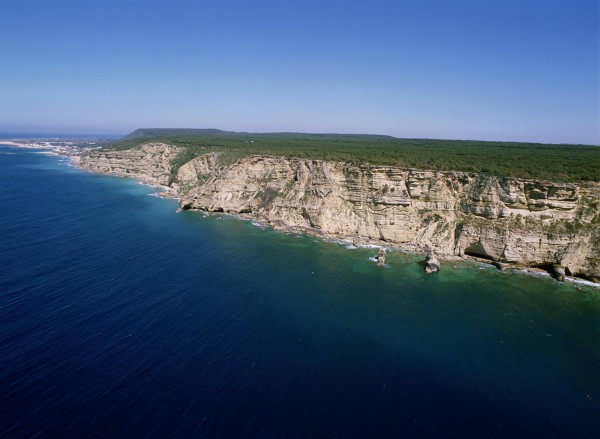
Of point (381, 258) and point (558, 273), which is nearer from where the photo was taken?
point (558, 273)

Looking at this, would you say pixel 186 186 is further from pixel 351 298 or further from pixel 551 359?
pixel 551 359

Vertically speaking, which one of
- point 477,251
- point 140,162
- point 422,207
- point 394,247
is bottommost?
point 394,247

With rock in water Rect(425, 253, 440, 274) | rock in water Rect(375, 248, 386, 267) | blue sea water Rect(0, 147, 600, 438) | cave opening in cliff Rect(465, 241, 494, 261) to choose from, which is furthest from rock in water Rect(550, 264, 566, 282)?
rock in water Rect(375, 248, 386, 267)

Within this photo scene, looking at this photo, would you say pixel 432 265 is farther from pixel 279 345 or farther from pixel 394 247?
pixel 279 345

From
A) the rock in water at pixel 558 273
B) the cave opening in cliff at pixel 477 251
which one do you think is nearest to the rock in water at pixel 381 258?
the cave opening in cliff at pixel 477 251

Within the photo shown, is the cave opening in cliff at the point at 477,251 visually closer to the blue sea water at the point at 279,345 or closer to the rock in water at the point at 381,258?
the blue sea water at the point at 279,345

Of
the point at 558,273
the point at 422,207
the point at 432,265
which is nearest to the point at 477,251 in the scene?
the point at 432,265

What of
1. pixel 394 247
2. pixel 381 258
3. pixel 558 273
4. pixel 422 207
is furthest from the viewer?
pixel 422 207
